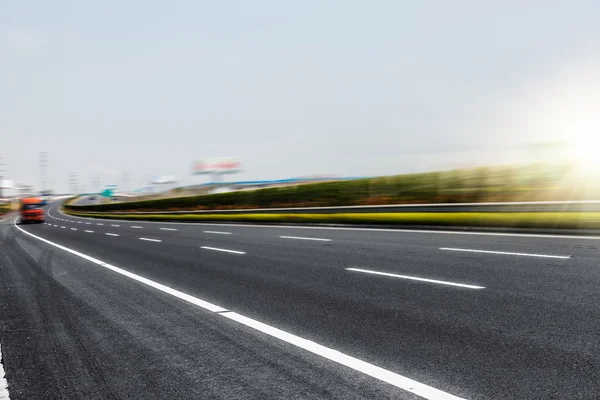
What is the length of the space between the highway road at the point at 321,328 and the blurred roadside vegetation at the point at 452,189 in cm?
773

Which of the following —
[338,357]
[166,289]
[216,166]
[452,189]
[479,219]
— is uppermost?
[216,166]

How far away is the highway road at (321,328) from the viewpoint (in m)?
3.51

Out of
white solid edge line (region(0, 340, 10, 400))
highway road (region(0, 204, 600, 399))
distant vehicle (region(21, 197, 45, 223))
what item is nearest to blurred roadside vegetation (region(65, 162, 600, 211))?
highway road (region(0, 204, 600, 399))

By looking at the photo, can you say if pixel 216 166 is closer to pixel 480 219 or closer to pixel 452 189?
pixel 452 189

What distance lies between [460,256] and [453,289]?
3102mm

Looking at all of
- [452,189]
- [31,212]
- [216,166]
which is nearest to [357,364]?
[452,189]

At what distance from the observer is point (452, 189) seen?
2091 centimetres

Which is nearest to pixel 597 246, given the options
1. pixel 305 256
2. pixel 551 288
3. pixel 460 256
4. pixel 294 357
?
pixel 460 256

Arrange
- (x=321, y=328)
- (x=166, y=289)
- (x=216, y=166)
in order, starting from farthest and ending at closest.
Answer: (x=216, y=166), (x=166, y=289), (x=321, y=328)

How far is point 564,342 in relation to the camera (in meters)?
4.07

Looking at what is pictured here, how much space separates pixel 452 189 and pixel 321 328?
17521mm

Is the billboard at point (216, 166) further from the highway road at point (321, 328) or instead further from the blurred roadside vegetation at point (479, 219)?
the highway road at point (321, 328)

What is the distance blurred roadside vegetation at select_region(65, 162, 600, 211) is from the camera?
16.5 metres

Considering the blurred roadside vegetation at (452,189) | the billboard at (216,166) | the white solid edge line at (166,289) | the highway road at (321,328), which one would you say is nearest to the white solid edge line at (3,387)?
the highway road at (321,328)
